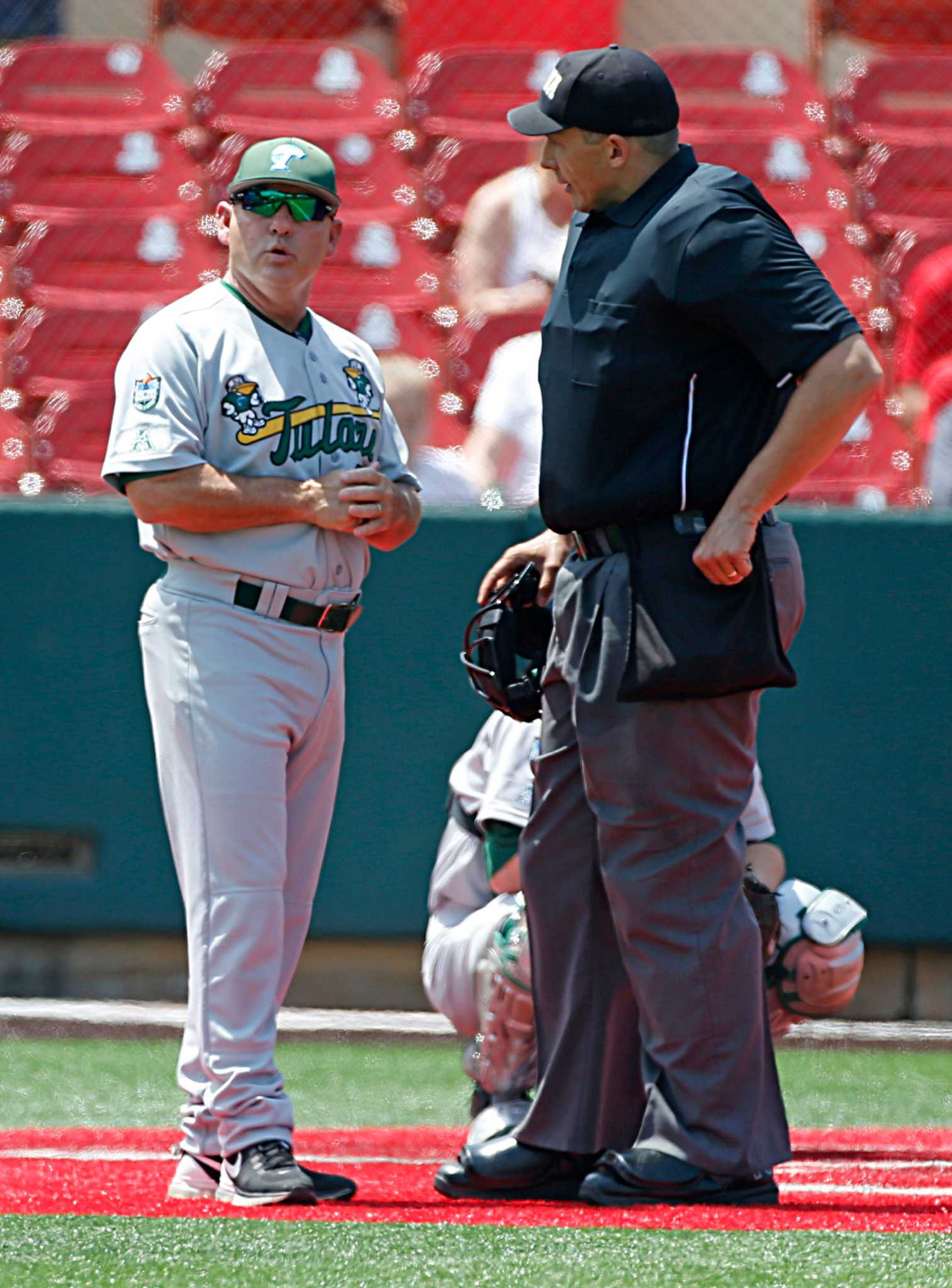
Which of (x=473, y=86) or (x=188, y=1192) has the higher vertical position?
(x=473, y=86)

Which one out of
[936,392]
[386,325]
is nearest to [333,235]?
[936,392]

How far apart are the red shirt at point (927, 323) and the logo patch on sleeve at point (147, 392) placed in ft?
13.8

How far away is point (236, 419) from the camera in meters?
3.29

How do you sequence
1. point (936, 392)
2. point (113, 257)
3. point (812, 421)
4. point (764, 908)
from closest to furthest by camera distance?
point (812, 421)
point (764, 908)
point (936, 392)
point (113, 257)

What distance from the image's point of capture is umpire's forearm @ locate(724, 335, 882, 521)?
9.66 feet

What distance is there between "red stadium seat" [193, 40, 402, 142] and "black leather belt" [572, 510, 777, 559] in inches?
206

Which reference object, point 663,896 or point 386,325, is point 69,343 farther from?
point 663,896

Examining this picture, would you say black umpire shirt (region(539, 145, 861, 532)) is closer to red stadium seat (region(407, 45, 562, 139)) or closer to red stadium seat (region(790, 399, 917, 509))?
red stadium seat (region(790, 399, 917, 509))

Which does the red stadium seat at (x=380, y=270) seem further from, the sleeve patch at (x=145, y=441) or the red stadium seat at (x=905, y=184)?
the sleeve patch at (x=145, y=441)

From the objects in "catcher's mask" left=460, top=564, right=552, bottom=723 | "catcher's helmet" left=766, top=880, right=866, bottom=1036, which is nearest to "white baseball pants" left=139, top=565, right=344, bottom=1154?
"catcher's mask" left=460, top=564, right=552, bottom=723

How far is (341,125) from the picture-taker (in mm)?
8000

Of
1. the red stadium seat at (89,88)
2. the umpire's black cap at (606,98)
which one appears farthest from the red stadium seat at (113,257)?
the umpire's black cap at (606,98)

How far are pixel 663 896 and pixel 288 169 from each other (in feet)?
4.44

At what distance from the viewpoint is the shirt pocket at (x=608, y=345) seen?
3.06 metres
